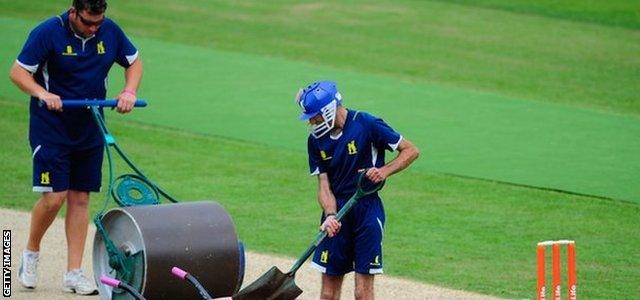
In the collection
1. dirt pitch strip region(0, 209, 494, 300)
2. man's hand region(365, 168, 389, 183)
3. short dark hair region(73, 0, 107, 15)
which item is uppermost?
short dark hair region(73, 0, 107, 15)

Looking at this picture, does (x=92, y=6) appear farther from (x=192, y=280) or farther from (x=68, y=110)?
(x=192, y=280)

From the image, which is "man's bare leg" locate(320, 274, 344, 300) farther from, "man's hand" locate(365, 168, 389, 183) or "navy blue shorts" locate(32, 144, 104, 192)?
"navy blue shorts" locate(32, 144, 104, 192)

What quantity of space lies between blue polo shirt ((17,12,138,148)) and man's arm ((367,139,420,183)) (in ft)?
8.11

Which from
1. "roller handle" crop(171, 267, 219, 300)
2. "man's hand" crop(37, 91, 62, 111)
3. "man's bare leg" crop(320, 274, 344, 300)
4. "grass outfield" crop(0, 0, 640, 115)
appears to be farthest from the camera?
"grass outfield" crop(0, 0, 640, 115)

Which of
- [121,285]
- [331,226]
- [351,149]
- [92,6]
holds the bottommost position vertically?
[121,285]

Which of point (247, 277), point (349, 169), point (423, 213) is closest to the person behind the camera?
point (349, 169)

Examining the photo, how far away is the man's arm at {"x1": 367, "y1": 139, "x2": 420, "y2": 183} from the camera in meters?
9.85

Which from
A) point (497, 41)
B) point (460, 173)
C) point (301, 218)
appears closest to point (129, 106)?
point (301, 218)

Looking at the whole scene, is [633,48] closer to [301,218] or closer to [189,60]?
[189,60]

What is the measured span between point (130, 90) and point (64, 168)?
2.50 feet

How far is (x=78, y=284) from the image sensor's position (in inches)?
440

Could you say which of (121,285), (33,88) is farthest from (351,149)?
(33,88)

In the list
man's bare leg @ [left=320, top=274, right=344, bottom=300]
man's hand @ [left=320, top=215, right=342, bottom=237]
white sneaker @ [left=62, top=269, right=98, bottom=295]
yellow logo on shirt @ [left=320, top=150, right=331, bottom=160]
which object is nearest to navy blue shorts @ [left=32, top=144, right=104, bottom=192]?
white sneaker @ [left=62, top=269, right=98, bottom=295]

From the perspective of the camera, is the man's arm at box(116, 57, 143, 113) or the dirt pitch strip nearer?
the man's arm at box(116, 57, 143, 113)
